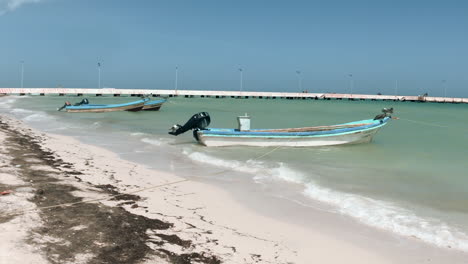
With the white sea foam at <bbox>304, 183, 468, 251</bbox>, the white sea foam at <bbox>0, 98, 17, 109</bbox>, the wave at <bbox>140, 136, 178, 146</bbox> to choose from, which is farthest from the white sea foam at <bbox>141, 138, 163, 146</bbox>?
the white sea foam at <bbox>0, 98, 17, 109</bbox>

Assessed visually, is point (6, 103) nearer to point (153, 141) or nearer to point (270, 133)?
point (153, 141)

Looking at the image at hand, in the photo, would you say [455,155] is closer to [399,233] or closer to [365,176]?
[365,176]

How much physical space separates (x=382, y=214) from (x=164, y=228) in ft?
13.5

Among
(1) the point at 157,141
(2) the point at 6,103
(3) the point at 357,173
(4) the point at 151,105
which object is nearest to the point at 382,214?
(3) the point at 357,173

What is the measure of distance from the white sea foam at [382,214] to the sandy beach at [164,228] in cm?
39

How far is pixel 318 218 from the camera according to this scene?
6.85 m

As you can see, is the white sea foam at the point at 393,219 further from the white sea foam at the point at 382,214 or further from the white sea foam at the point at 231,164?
the white sea foam at the point at 231,164

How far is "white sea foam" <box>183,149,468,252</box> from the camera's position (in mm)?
6203

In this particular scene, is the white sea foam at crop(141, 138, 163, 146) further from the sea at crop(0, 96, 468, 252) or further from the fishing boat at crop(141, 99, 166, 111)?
the fishing boat at crop(141, 99, 166, 111)

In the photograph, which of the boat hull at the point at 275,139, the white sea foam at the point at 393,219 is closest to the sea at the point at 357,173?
the white sea foam at the point at 393,219

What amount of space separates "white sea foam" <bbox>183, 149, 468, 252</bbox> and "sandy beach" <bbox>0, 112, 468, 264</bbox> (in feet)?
1.27

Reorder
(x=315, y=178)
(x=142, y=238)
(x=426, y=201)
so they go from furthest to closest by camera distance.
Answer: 1. (x=315, y=178)
2. (x=426, y=201)
3. (x=142, y=238)

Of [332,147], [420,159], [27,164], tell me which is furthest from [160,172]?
[420,159]

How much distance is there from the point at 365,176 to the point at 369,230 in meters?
5.23
